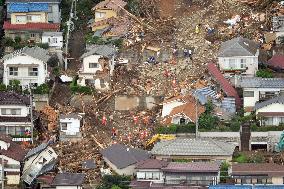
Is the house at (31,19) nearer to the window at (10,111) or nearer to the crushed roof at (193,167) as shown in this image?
the window at (10,111)

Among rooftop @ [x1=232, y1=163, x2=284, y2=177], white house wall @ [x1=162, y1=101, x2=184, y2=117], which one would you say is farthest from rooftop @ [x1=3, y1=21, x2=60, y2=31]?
rooftop @ [x1=232, y1=163, x2=284, y2=177]

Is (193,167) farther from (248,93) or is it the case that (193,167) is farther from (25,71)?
(25,71)

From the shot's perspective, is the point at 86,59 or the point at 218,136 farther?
the point at 86,59

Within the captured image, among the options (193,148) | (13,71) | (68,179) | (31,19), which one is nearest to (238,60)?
(193,148)

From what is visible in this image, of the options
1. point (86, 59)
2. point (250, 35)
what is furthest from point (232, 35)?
point (86, 59)

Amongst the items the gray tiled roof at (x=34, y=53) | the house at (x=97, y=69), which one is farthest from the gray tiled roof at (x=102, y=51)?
the gray tiled roof at (x=34, y=53)

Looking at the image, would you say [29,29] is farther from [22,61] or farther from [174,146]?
[174,146]
